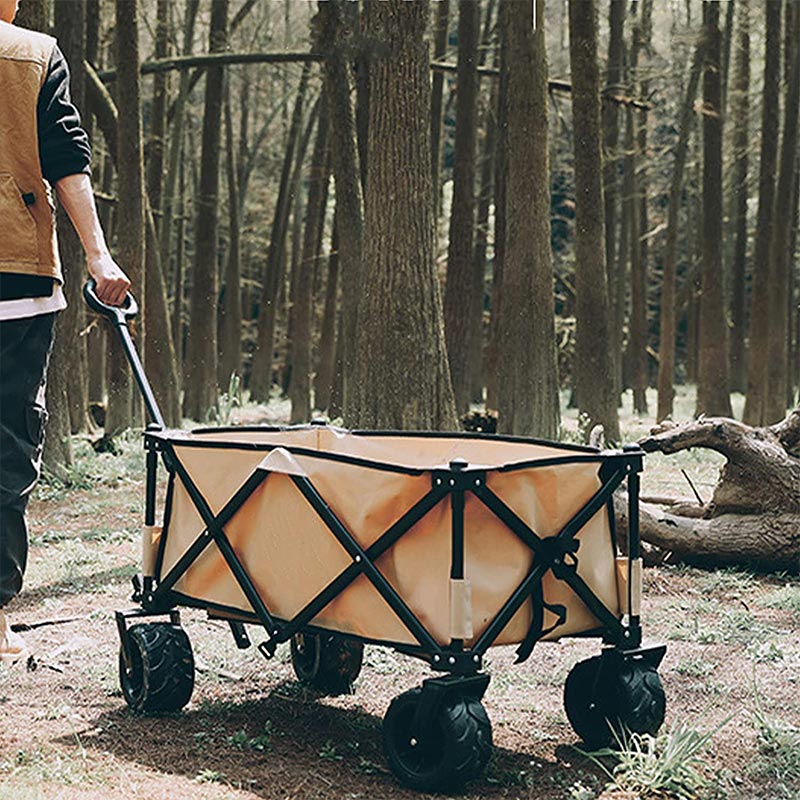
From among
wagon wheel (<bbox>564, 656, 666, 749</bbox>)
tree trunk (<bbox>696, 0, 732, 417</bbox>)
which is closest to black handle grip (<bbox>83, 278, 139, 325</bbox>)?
wagon wheel (<bbox>564, 656, 666, 749</bbox>)

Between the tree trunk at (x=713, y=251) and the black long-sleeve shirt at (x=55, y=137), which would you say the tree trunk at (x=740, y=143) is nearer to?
the tree trunk at (x=713, y=251)

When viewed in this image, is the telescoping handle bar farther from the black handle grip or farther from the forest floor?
the forest floor

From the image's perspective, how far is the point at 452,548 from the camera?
12.5 feet

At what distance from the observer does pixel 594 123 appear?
1452 centimetres

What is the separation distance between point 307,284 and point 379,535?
22.3 metres

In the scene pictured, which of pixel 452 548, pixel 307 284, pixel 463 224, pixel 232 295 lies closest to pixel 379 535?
pixel 452 548

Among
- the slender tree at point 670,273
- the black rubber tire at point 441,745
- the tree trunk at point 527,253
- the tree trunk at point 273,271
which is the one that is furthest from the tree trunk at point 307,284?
the black rubber tire at point 441,745

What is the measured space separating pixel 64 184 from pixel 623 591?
7.40 feet

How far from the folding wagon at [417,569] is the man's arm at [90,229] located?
24 centimetres

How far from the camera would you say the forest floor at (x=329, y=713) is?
3.90 metres

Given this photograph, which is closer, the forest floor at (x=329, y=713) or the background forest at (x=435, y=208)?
the forest floor at (x=329, y=713)

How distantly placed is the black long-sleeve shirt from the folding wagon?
519 millimetres

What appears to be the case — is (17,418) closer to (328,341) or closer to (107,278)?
(107,278)

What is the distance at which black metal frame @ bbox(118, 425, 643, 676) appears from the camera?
382 centimetres
